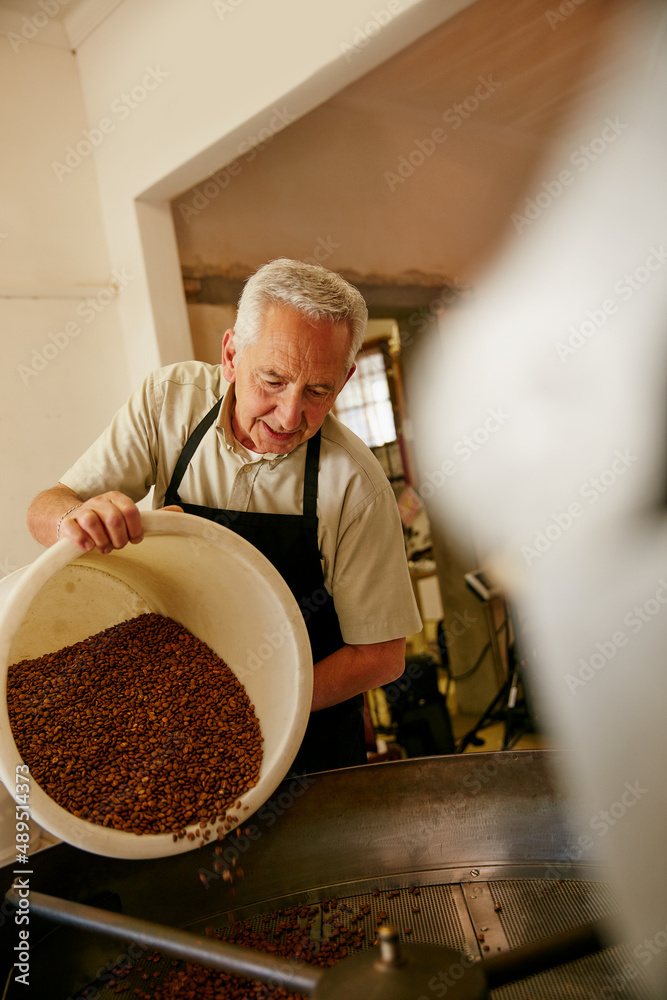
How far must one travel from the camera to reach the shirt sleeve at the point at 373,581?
4.81 feet

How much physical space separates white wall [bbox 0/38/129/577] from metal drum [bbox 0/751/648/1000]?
1431mm

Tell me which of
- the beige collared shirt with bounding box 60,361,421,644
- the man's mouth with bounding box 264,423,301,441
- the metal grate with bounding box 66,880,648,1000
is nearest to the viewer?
the metal grate with bounding box 66,880,648,1000

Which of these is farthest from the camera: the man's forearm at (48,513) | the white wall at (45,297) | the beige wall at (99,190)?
the white wall at (45,297)

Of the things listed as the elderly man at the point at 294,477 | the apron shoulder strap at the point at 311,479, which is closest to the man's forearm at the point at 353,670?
the elderly man at the point at 294,477

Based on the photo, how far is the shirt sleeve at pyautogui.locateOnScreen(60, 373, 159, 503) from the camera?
1.50 meters

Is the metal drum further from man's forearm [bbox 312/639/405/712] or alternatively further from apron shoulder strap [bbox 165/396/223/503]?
apron shoulder strap [bbox 165/396/223/503]

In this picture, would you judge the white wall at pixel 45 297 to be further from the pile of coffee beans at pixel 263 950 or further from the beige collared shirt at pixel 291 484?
the pile of coffee beans at pixel 263 950

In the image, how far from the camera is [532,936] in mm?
1086

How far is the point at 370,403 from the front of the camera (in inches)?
174

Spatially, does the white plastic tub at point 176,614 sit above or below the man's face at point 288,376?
below

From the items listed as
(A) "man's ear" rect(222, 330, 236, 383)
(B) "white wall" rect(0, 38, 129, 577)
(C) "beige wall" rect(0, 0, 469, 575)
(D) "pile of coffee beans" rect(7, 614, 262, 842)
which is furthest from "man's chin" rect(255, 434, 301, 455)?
(B) "white wall" rect(0, 38, 129, 577)

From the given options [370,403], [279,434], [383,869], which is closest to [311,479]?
[279,434]

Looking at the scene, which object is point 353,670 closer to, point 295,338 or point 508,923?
point 508,923

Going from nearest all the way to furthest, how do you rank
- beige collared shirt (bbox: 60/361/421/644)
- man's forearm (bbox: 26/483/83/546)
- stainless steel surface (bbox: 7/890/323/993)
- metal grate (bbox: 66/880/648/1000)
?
stainless steel surface (bbox: 7/890/323/993) < metal grate (bbox: 66/880/648/1000) < man's forearm (bbox: 26/483/83/546) < beige collared shirt (bbox: 60/361/421/644)
